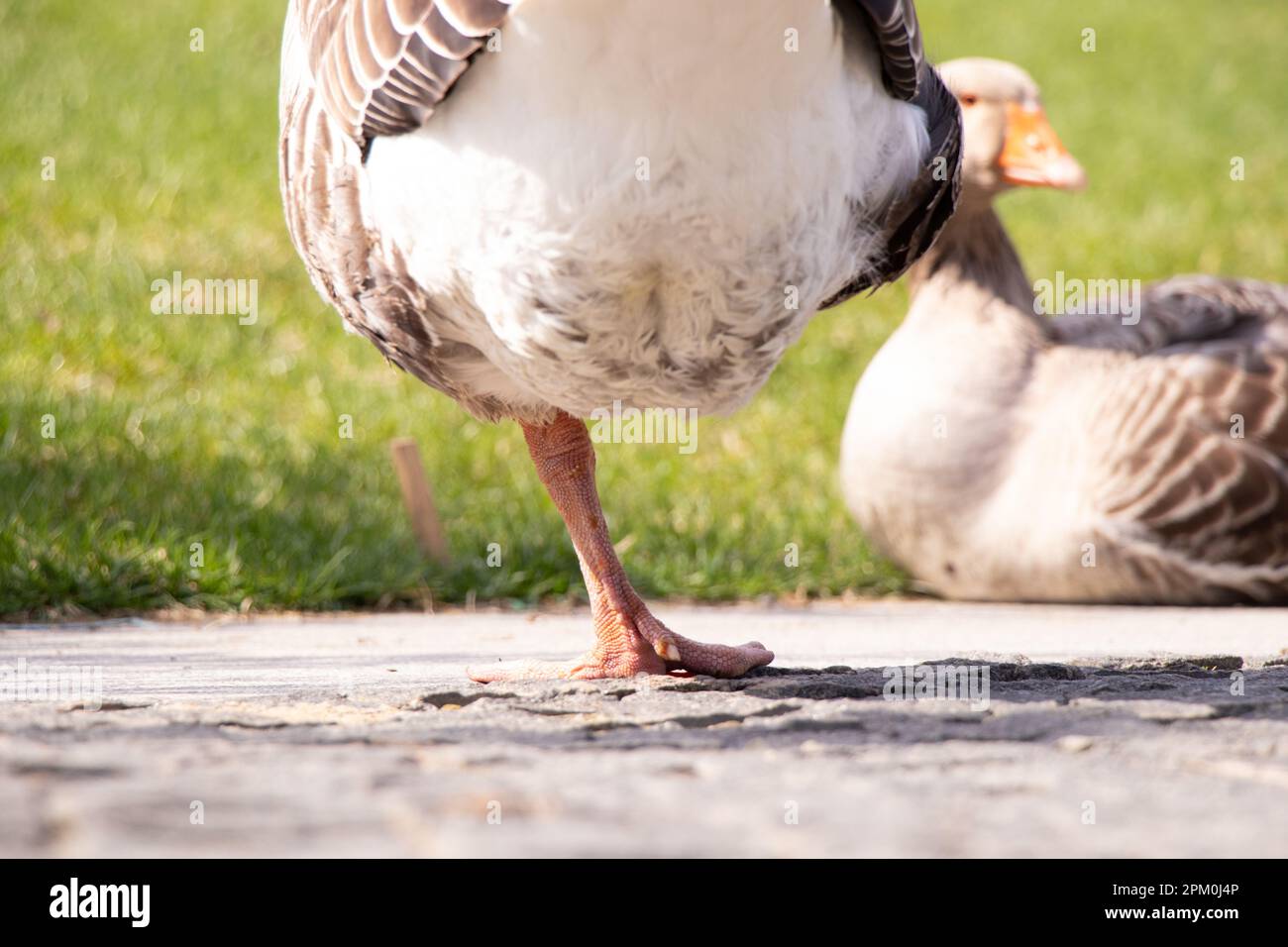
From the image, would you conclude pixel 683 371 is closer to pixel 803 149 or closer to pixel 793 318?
pixel 793 318

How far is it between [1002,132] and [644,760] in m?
4.42

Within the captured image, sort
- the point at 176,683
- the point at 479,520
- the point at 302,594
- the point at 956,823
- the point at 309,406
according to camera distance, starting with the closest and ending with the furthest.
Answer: the point at 956,823
the point at 176,683
the point at 302,594
the point at 479,520
the point at 309,406

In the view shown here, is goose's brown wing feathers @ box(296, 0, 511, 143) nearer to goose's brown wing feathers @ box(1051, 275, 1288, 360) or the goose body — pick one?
the goose body

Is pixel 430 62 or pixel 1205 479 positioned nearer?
pixel 430 62

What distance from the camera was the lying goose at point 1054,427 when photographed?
5.50 meters

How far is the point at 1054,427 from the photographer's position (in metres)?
5.73

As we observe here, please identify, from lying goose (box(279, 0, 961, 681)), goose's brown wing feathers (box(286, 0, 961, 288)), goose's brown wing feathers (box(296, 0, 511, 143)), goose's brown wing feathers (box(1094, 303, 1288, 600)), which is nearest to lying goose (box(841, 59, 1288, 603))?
goose's brown wing feathers (box(1094, 303, 1288, 600))

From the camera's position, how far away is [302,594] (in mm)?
5281

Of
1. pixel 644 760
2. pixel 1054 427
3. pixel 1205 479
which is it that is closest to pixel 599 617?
pixel 644 760

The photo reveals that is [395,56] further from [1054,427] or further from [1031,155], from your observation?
[1031,155]

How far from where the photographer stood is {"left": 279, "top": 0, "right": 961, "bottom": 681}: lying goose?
8.84 ft

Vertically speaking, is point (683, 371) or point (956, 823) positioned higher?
point (683, 371)
